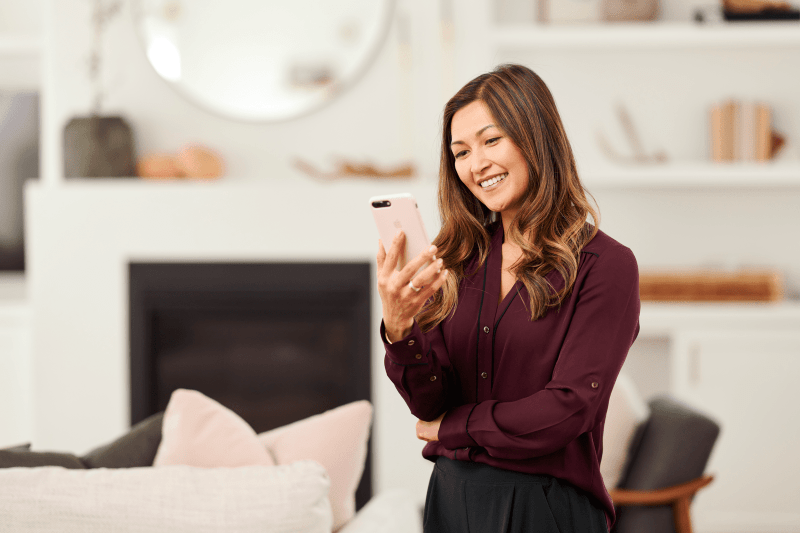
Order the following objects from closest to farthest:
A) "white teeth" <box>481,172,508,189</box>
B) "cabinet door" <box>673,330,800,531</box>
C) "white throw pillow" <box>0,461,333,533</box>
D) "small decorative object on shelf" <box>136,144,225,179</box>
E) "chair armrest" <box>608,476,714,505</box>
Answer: "white teeth" <box>481,172,508,189</box> → "white throw pillow" <box>0,461,333,533</box> → "chair armrest" <box>608,476,714,505</box> → "cabinet door" <box>673,330,800,531</box> → "small decorative object on shelf" <box>136,144,225,179</box>

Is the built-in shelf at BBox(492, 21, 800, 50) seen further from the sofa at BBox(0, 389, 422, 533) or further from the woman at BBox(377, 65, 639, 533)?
the sofa at BBox(0, 389, 422, 533)

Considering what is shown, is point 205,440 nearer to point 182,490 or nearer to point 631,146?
point 182,490

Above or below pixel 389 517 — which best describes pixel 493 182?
above

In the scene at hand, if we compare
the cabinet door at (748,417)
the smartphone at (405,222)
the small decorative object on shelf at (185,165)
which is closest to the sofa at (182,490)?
the smartphone at (405,222)

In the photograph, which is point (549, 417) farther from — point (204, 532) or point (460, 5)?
point (460, 5)

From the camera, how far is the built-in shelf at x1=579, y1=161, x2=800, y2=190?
115 inches

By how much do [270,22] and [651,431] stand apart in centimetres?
244

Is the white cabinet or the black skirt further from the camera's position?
the white cabinet

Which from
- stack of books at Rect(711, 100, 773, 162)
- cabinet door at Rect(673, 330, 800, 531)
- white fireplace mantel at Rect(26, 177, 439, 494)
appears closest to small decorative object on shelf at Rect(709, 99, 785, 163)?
stack of books at Rect(711, 100, 773, 162)

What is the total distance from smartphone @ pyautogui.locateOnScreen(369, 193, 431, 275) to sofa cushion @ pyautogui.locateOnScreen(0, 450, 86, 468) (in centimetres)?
84

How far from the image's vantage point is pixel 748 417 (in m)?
2.84

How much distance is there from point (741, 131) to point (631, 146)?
18.2 inches

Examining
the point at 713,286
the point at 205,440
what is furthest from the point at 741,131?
the point at 205,440

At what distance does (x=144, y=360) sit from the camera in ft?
10.1
